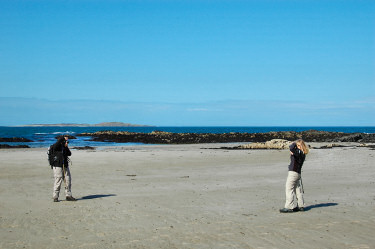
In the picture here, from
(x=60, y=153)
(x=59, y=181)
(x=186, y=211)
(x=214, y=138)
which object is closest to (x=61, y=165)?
(x=60, y=153)

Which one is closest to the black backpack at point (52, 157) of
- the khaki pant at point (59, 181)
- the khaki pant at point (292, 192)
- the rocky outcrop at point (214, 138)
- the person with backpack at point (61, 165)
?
the person with backpack at point (61, 165)

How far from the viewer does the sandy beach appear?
789cm

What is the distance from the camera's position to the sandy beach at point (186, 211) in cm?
789

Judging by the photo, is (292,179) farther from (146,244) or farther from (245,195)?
(146,244)

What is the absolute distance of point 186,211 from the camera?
10.5 metres

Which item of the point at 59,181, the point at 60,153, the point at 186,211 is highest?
the point at 60,153

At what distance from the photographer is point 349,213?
33.4ft

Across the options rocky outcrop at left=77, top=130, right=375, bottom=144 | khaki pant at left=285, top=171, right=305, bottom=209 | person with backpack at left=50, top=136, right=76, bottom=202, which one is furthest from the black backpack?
rocky outcrop at left=77, top=130, right=375, bottom=144

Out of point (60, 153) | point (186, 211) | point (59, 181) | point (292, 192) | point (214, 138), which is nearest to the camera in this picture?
point (292, 192)

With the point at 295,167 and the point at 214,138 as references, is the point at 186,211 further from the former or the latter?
the point at 214,138

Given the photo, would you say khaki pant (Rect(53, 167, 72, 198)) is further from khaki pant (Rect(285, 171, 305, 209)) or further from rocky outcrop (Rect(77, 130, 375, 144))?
rocky outcrop (Rect(77, 130, 375, 144))

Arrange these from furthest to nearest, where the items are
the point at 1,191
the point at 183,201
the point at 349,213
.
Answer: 1. the point at 1,191
2. the point at 183,201
3. the point at 349,213

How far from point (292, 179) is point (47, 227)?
5.76 meters

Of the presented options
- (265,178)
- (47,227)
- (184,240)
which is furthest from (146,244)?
(265,178)
